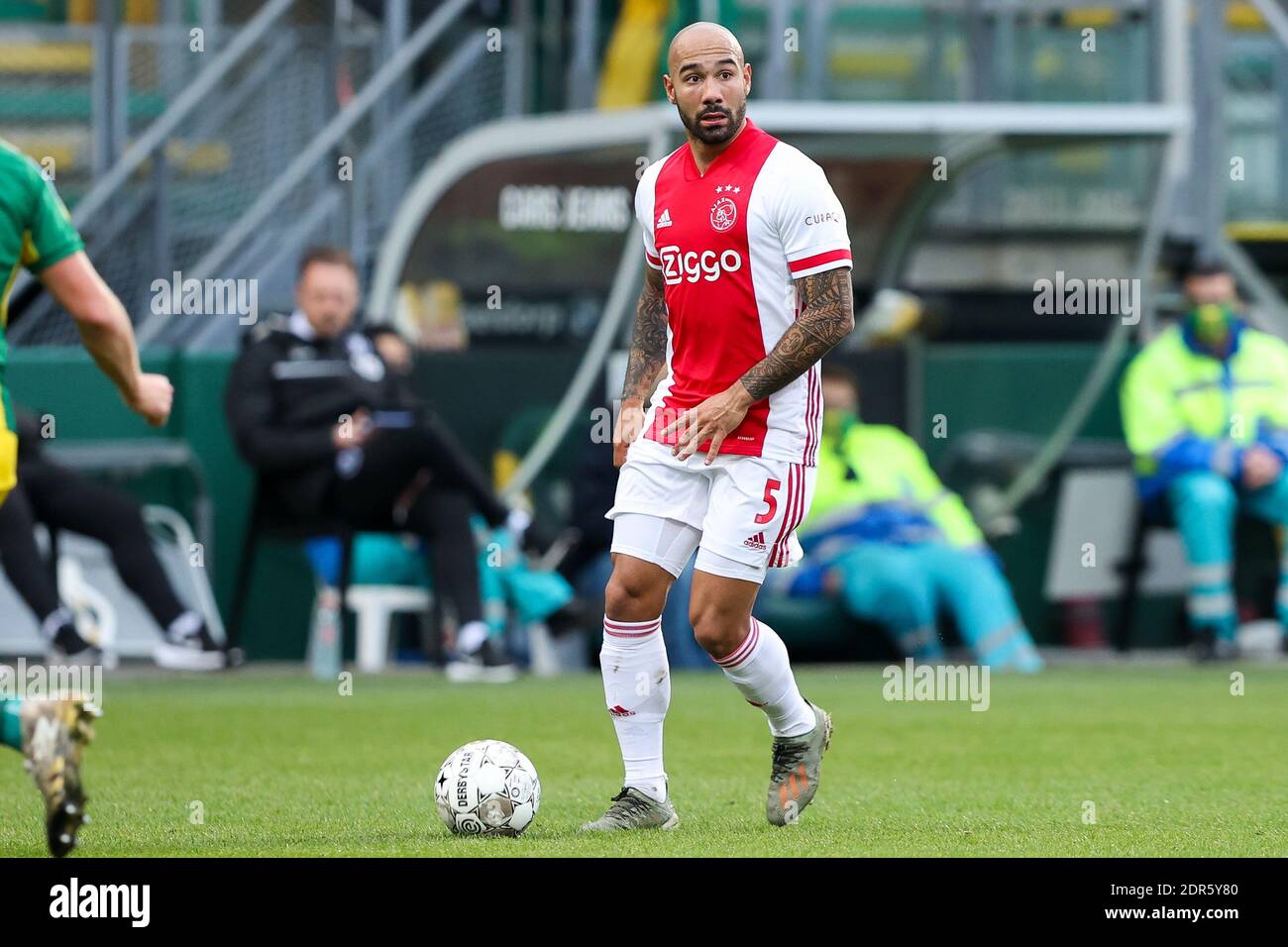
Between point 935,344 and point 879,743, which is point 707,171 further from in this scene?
point 935,344

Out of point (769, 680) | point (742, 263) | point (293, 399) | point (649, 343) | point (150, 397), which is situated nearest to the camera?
point (150, 397)

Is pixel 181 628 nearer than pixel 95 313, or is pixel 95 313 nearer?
pixel 95 313

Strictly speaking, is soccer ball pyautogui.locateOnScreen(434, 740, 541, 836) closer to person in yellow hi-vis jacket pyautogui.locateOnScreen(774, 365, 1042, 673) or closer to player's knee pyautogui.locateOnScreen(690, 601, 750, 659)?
player's knee pyautogui.locateOnScreen(690, 601, 750, 659)

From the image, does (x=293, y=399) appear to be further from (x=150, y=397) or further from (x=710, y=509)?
(x=150, y=397)

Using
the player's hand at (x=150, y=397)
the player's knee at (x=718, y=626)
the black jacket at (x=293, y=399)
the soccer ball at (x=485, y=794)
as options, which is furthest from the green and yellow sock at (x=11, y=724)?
the black jacket at (x=293, y=399)

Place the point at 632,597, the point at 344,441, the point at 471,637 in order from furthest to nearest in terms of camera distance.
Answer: the point at 344,441
the point at 471,637
the point at 632,597

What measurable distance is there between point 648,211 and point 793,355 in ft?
2.02

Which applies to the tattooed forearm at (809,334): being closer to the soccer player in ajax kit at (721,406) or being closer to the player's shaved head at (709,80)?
the soccer player in ajax kit at (721,406)

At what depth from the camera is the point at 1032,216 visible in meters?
14.5

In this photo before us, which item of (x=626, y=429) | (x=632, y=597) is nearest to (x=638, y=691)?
Answer: (x=632, y=597)

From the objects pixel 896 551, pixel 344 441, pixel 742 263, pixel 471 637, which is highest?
pixel 742 263

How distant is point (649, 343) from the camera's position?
6977 mm
